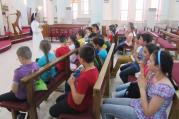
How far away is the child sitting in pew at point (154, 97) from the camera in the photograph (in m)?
1.52

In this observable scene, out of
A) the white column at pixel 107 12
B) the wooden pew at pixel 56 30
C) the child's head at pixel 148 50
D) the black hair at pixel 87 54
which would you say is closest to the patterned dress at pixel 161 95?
the black hair at pixel 87 54

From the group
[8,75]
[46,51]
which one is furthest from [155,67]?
[8,75]

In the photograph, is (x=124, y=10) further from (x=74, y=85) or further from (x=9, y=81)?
(x=74, y=85)

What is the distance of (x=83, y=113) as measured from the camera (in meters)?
1.94

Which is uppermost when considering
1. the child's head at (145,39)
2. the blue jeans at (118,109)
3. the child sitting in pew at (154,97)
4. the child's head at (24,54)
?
the child's head at (145,39)

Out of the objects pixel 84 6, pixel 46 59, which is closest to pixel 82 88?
pixel 46 59

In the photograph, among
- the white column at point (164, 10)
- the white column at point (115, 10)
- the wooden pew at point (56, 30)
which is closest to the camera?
the wooden pew at point (56, 30)

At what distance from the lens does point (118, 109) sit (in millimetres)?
1869

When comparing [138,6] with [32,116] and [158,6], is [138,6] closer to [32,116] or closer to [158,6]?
[158,6]

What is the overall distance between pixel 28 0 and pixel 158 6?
394 inches

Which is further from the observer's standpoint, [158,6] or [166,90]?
[158,6]

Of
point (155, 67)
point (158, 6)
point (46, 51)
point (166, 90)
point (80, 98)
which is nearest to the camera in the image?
point (166, 90)

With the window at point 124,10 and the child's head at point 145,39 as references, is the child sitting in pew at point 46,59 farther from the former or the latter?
the window at point 124,10

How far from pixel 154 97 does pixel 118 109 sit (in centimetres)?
46
